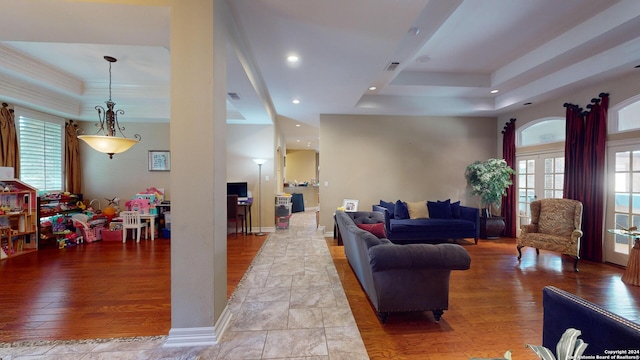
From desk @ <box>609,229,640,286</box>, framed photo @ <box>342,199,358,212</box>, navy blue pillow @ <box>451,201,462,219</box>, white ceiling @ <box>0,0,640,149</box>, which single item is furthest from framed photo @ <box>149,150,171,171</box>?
desk @ <box>609,229,640,286</box>

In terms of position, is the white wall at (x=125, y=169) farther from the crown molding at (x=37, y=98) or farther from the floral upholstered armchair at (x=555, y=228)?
the floral upholstered armchair at (x=555, y=228)

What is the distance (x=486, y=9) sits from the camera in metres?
2.77

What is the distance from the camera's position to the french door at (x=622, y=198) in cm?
371

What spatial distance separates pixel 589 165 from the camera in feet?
13.6

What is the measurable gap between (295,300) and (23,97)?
18.5 feet

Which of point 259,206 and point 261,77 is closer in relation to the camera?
point 261,77

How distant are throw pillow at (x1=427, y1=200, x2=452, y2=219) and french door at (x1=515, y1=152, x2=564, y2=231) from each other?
5.66 ft

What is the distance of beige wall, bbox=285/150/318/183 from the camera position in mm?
11655

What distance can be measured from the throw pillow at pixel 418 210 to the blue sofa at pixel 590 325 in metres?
3.93

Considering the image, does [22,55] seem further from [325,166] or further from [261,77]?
[325,166]

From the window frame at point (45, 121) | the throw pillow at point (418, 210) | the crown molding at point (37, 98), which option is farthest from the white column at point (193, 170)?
the window frame at point (45, 121)

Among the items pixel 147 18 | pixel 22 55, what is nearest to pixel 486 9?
pixel 147 18

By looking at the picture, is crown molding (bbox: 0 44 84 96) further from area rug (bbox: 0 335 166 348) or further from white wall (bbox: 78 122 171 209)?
area rug (bbox: 0 335 166 348)

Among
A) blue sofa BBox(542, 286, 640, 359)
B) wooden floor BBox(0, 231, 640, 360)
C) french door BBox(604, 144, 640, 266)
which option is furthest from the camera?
french door BBox(604, 144, 640, 266)
